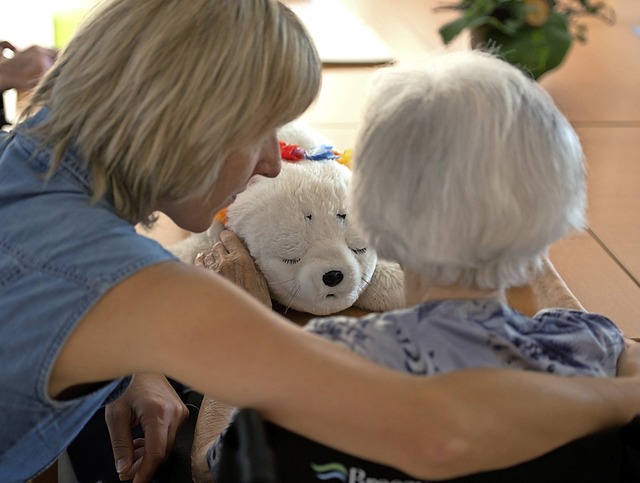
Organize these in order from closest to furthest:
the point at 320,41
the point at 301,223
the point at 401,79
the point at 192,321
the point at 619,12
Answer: the point at 192,321 → the point at 401,79 → the point at 301,223 → the point at 320,41 → the point at 619,12

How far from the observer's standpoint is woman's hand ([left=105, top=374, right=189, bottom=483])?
115cm

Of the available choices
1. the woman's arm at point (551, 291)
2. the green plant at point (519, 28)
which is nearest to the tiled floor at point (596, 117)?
the woman's arm at point (551, 291)

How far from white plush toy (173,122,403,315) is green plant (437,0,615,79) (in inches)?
26.8

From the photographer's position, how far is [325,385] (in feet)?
2.53

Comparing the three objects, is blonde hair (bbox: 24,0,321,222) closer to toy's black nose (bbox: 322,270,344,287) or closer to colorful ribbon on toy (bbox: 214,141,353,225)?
toy's black nose (bbox: 322,270,344,287)

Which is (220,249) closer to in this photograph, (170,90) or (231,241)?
(231,241)

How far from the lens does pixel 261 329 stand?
777 mm

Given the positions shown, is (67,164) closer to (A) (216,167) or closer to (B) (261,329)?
(A) (216,167)

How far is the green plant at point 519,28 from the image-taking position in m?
1.85

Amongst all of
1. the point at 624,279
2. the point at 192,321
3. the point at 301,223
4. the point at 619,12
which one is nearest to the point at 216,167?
the point at 192,321

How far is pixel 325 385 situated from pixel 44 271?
0.99ft

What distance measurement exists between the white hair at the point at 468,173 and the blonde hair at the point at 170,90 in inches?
5.2

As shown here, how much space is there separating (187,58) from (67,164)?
177 mm

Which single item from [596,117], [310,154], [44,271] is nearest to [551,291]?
[310,154]
